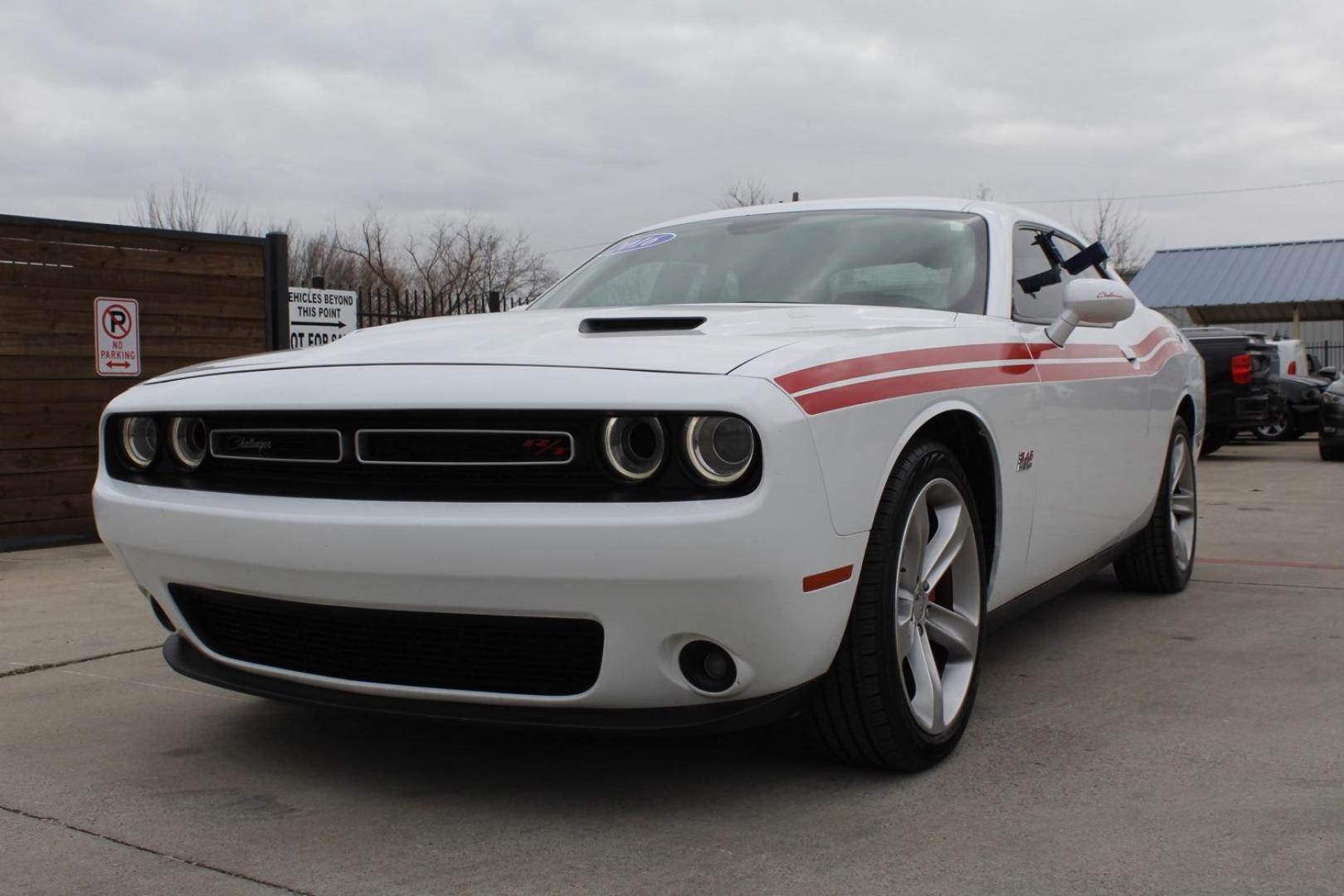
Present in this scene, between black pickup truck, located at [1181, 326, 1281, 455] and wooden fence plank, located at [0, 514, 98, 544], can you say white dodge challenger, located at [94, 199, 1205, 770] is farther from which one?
black pickup truck, located at [1181, 326, 1281, 455]

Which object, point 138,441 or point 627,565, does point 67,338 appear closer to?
point 138,441

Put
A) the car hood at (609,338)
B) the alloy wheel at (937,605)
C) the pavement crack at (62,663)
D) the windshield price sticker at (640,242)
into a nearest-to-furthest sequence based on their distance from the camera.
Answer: the car hood at (609,338) → the alloy wheel at (937,605) → the pavement crack at (62,663) → the windshield price sticker at (640,242)

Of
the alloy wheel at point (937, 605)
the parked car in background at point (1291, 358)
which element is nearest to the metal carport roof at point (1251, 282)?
the parked car in background at point (1291, 358)

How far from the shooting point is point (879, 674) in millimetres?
2771

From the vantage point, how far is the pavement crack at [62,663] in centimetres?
418

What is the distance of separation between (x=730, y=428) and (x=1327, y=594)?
151 inches

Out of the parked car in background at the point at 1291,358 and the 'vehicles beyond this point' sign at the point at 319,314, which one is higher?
the 'vehicles beyond this point' sign at the point at 319,314

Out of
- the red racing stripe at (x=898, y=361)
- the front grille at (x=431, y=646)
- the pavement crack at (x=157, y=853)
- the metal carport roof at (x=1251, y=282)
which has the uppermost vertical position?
the metal carport roof at (x=1251, y=282)

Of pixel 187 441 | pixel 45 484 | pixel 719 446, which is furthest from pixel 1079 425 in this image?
pixel 45 484

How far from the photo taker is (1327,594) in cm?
530

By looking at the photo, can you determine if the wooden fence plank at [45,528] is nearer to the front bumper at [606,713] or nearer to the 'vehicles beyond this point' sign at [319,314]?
the 'vehicles beyond this point' sign at [319,314]

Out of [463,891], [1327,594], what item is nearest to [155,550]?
[463,891]

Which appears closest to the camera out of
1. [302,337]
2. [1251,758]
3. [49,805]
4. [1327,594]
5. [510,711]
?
[510,711]

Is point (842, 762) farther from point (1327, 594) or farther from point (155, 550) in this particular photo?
point (1327, 594)
